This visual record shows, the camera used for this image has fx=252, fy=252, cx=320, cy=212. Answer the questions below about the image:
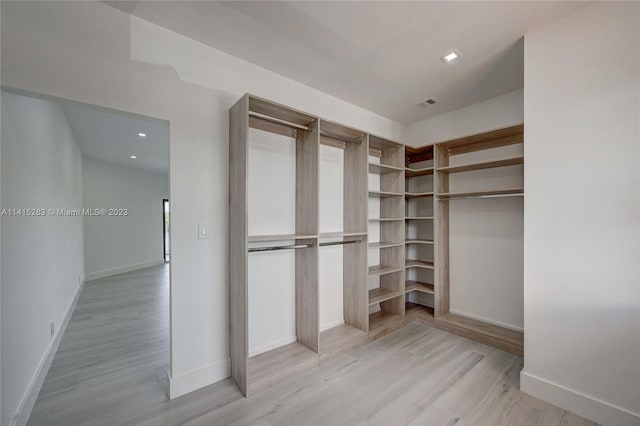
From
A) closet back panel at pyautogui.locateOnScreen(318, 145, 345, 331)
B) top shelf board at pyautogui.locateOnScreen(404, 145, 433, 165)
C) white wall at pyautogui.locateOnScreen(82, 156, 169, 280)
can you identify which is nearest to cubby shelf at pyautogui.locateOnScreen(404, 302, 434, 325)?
closet back panel at pyautogui.locateOnScreen(318, 145, 345, 331)

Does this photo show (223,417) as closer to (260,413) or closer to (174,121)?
(260,413)

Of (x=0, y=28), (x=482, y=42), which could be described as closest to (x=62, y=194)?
(x=0, y=28)

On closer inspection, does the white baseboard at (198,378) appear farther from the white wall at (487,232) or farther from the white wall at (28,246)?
the white wall at (487,232)

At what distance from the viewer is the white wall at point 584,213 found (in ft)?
5.37

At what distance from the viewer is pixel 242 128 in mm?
2002

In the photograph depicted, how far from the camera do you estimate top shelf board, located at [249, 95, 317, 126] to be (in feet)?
6.91

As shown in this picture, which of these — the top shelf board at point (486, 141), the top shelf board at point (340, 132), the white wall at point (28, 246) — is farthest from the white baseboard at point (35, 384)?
the top shelf board at point (486, 141)

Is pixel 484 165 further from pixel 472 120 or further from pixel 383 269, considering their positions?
pixel 383 269

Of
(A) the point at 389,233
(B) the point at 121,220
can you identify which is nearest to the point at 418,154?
(A) the point at 389,233

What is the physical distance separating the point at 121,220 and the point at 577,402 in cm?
876

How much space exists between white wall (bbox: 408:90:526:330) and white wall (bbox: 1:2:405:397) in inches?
101

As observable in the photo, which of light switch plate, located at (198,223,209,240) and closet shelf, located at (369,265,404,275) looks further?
closet shelf, located at (369,265,404,275)

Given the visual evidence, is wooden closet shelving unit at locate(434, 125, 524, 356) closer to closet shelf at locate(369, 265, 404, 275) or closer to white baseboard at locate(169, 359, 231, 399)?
closet shelf at locate(369, 265, 404, 275)

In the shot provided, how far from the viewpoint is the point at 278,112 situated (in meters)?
2.29
